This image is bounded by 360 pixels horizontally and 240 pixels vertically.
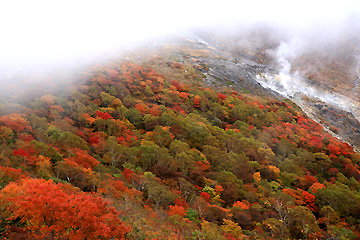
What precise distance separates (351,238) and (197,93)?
2261 inches

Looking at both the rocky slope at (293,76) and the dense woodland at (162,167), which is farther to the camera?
the rocky slope at (293,76)

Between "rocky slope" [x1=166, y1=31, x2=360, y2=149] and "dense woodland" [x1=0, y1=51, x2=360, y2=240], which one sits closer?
"dense woodland" [x1=0, y1=51, x2=360, y2=240]

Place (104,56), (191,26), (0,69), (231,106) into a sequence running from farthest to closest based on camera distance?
(191,26), (104,56), (231,106), (0,69)

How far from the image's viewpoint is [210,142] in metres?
56.1

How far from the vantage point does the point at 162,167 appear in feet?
140

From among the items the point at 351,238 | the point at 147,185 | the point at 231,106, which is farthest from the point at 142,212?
the point at 231,106

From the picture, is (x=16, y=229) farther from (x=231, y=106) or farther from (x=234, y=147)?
(x=231, y=106)

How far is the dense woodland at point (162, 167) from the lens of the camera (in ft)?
56.0

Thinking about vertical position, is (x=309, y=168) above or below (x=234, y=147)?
below

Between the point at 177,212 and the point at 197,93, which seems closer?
the point at 177,212

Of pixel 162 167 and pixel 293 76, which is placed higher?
pixel 162 167

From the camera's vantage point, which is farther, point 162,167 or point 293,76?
point 293,76

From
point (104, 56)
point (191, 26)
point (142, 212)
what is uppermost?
point (191, 26)

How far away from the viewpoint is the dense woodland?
1708cm
